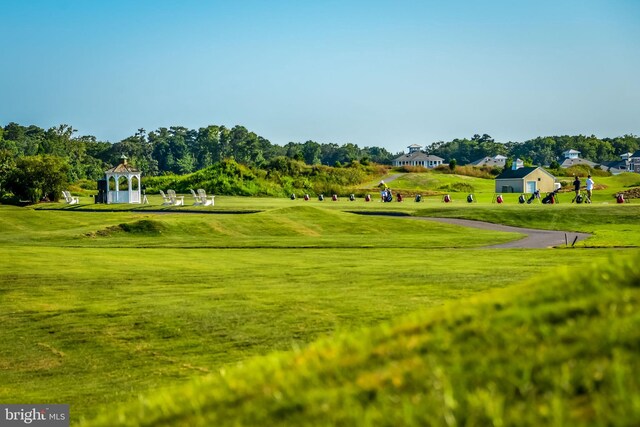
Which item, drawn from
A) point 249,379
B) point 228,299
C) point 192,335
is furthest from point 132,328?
point 249,379

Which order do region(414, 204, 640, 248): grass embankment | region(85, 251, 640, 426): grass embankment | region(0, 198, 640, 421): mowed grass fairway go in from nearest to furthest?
region(85, 251, 640, 426): grass embankment → region(0, 198, 640, 421): mowed grass fairway → region(414, 204, 640, 248): grass embankment

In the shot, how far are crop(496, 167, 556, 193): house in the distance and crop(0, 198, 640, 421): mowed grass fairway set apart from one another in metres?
63.4

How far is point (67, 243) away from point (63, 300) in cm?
2060

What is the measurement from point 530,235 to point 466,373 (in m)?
41.7

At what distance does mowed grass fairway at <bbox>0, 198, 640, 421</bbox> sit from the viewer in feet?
59.2

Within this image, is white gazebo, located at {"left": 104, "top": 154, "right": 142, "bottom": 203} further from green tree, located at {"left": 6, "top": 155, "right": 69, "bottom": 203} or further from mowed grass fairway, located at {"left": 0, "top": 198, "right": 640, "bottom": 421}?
mowed grass fairway, located at {"left": 0, "top": 198, "right": 640, "bottom": 421}

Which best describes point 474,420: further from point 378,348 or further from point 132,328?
point 132,328

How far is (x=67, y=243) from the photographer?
1743 inches

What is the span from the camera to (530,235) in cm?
4706

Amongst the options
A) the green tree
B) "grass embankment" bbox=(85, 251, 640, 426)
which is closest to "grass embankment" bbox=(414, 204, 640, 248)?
the green tree

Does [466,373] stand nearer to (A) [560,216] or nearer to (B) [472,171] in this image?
(A) [560,216]

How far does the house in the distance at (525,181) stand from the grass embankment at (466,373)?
342ft

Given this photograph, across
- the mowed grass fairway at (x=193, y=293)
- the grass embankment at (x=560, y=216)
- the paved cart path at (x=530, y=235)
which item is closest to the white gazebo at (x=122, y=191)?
the grass embankment at (x=560, y=216)

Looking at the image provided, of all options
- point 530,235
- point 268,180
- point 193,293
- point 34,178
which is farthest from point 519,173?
point 193,293
